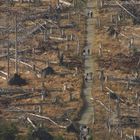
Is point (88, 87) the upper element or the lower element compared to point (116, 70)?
lower

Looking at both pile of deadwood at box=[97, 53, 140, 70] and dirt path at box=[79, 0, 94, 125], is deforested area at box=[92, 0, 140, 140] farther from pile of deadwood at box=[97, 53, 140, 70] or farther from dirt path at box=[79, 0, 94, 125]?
dirt path at box=[79, 0, 94, 125]

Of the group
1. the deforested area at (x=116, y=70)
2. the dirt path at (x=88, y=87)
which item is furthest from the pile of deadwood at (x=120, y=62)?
the dirt path at (x=88, y=87)

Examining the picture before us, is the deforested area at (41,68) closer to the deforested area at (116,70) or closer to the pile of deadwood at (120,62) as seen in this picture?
the deforested area at (116,70)

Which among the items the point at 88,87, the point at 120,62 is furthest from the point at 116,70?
the point at 88,87

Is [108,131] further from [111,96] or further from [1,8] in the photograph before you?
[1,8]

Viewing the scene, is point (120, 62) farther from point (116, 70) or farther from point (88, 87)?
point (88, 87)

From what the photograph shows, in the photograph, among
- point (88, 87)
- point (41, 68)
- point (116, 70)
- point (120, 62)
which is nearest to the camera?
point (88, 87)

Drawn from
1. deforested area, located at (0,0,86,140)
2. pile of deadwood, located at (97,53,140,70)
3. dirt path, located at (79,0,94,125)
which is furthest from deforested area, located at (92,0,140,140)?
deforested area, located at (0,0,86,140)

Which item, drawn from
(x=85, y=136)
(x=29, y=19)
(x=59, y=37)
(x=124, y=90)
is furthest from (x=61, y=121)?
(x=29, y=19)
